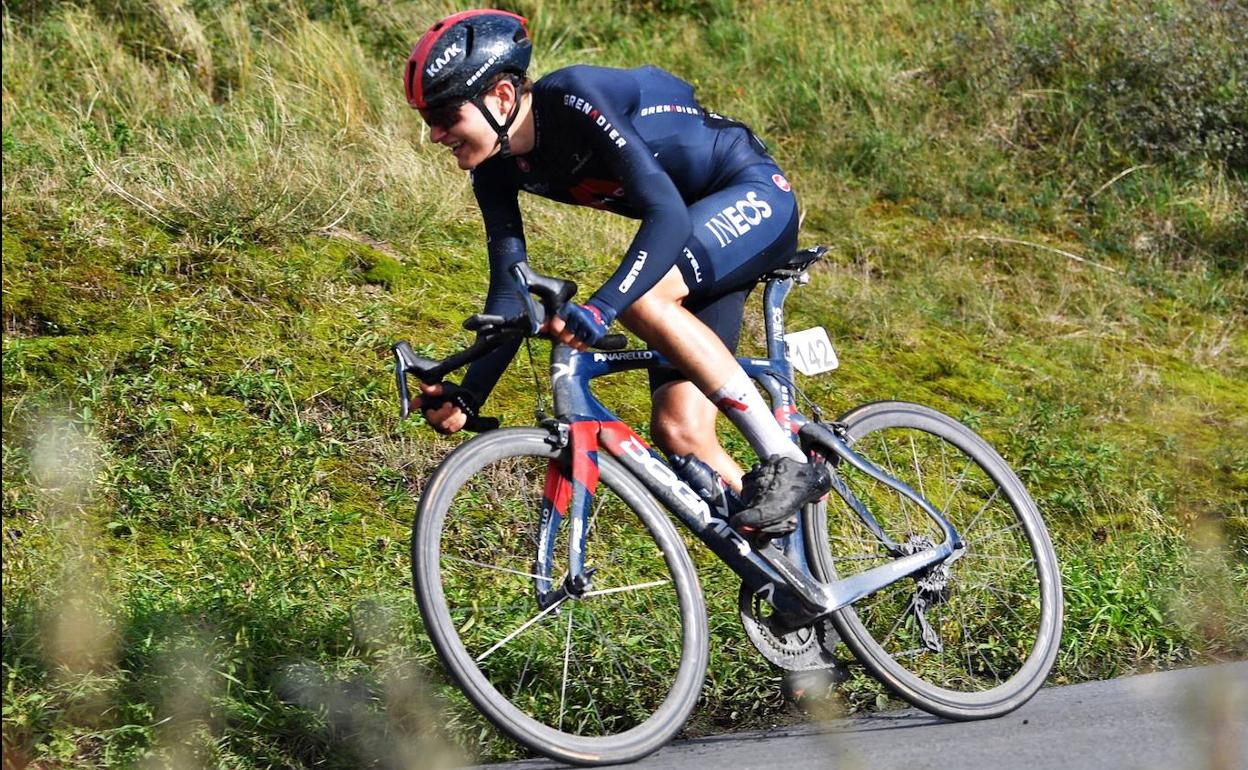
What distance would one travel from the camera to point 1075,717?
4074mm

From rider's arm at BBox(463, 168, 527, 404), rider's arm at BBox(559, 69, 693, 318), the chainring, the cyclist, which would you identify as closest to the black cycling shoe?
the cyclist

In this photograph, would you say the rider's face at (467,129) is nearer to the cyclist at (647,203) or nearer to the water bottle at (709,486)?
the cyclist at (647,203)

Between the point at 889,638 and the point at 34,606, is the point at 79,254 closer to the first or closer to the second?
the point at 34,606

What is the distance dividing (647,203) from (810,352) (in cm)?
94

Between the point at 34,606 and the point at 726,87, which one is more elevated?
the point at 34,606

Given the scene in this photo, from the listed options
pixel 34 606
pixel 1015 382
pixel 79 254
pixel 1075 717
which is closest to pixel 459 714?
pixel 34 606

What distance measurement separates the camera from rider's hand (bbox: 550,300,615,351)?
11.5 feet

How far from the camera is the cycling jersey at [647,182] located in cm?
377

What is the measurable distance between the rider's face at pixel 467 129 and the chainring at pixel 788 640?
4.73ft

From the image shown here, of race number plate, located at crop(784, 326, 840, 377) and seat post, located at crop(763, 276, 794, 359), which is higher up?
seat post, located at crop(763, 276, 794, 359)

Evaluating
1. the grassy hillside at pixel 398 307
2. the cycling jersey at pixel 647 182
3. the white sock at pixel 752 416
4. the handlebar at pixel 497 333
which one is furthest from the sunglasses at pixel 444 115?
the grassy hillside at pixel 398 307

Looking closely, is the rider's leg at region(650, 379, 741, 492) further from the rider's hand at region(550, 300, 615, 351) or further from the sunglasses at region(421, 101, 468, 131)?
the sunglasses at region(421, 101, 468, 131)

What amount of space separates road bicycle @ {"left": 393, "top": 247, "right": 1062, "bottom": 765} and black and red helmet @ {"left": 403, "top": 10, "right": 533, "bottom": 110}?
0.62 m

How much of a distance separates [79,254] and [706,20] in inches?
234
